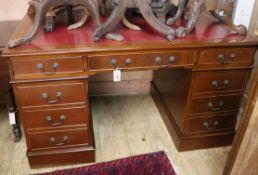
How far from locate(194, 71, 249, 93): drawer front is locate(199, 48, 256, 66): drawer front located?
70 millimetres

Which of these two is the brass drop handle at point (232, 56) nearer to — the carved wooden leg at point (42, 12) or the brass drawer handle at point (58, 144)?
the carved wooden leg at point (42, 12)

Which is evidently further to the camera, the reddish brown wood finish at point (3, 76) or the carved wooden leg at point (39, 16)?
the reddish brown wood finish at point (3, 76)

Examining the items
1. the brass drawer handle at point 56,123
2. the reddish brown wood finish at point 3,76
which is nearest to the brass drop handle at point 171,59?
the brass drawer handle at point 56,123

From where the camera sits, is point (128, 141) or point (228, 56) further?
point (128, 141)

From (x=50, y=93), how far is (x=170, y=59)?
0.66 metres

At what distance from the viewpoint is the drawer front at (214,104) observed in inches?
61.5

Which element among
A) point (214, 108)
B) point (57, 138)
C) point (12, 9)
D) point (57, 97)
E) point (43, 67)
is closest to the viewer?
point (43, 67)

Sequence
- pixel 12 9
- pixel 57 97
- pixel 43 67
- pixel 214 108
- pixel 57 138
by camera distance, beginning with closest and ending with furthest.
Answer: pixel 43 67, pixel 57 97, pixel 57 138, pixel 214 108, pixel 12 9

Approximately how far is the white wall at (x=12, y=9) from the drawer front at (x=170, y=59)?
1.05 m

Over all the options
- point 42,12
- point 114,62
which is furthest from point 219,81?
point 42,12

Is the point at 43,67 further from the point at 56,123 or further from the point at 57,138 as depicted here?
the point at 57,138

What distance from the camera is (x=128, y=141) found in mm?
1833

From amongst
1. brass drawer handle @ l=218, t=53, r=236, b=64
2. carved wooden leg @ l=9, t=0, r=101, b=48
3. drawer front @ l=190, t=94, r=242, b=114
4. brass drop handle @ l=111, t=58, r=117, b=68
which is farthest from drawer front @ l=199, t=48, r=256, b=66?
carved wooden leg @ l=9, t=0, r=101, b=48

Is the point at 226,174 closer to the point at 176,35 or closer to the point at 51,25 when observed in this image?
the point at 176,35
